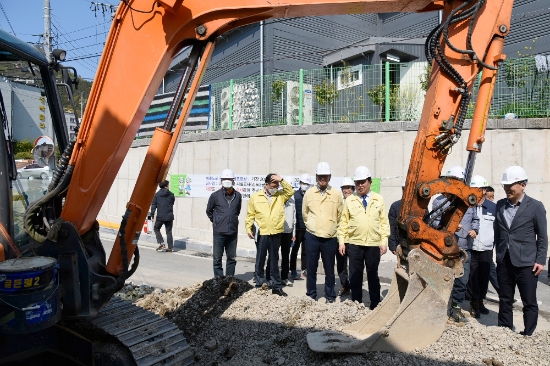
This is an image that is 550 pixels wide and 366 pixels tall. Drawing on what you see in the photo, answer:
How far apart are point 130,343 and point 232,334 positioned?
1.54 m

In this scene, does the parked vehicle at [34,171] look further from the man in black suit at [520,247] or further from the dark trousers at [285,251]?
the man in black suit at [520,247]

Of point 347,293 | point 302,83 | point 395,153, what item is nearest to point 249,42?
point 302,83

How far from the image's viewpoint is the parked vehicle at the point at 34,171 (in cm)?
342

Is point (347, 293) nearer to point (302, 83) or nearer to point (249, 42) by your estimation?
point (302, 83)

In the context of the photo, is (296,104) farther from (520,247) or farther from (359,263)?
(520,247)

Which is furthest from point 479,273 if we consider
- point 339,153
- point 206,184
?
point 206,184

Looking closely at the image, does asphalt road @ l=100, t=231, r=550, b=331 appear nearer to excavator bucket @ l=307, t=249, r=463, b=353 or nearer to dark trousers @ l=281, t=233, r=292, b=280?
dark trousers @ l=281, t=233, r=292, b=280

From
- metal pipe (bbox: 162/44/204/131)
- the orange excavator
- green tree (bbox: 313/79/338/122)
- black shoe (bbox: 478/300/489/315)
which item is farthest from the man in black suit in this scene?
green tree (bbox: 313/79/338/122)

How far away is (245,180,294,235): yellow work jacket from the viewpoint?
7.24 metres

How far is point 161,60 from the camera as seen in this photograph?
10.5 ft

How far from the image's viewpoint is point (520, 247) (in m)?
5.04

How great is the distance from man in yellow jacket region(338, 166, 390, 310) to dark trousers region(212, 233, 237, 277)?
217 centimetres

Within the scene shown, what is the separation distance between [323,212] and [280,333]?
97.1 inches

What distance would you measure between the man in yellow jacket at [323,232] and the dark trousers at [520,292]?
225cm
